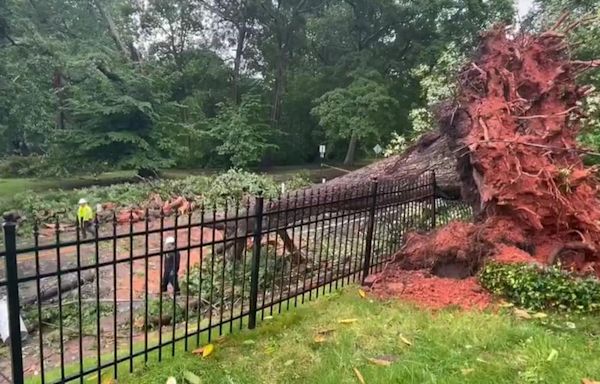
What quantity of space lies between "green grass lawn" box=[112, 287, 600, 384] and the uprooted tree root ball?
51.8 inches

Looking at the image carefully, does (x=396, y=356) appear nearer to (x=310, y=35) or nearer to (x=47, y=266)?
(x=47, y=266)

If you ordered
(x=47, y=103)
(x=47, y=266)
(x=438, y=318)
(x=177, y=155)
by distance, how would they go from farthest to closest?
(x=177, y=155) → (x=47, y=103) → (x=47, y=266) → (x=438, y=318)

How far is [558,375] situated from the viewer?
328 centimetres

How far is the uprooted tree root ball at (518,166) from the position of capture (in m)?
5.71

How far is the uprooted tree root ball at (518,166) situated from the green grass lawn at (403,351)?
1.32 metres

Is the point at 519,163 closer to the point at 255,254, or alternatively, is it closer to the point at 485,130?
the point at 485,130

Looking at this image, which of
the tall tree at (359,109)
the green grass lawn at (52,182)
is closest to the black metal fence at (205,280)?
the green grass lawn at (52,182)

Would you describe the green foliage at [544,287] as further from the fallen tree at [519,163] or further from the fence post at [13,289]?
the fence post at [13,289]

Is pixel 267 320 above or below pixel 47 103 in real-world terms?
below

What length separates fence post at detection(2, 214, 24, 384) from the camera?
105 inches

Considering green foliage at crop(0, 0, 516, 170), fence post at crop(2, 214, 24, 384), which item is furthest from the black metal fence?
green foliage at crop(0, 0, 516, 170)

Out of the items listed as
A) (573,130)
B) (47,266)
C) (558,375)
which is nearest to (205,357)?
(558,375)

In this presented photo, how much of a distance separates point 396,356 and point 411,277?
2.05 meters

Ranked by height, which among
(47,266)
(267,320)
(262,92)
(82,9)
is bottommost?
(47,266)
